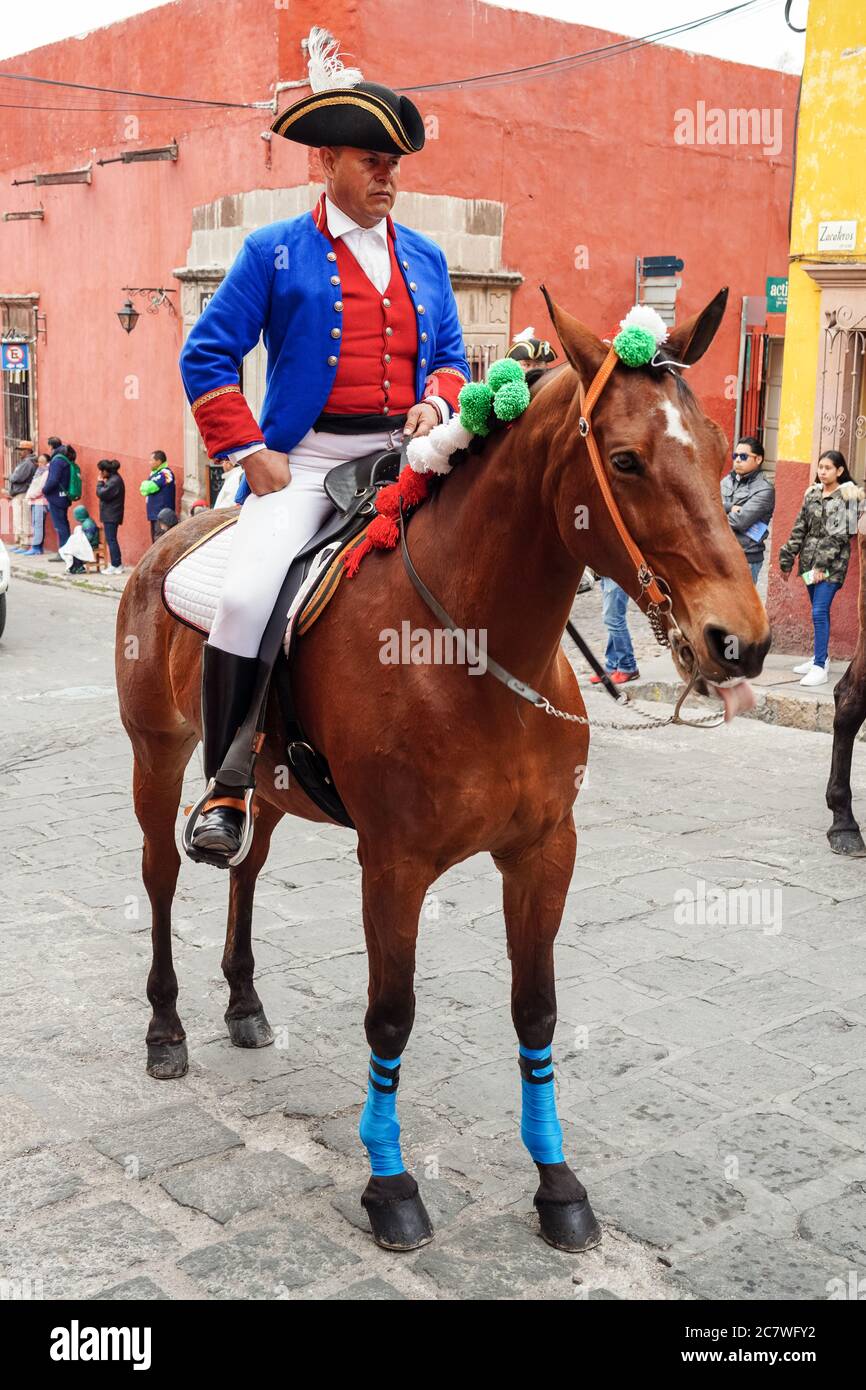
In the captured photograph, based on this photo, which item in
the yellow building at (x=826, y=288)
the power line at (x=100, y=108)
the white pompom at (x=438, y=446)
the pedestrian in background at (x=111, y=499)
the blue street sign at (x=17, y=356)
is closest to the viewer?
the white pompom at (x=438, y=446)

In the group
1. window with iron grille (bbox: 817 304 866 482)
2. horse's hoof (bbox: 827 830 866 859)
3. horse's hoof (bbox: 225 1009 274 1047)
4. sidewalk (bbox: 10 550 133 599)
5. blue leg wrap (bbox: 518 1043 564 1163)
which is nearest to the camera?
blue leg wrap (bbox: 518 1043 564 1163)

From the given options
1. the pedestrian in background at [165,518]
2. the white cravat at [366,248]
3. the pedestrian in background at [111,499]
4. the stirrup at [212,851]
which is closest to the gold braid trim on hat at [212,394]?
the white cravat at [366,248]

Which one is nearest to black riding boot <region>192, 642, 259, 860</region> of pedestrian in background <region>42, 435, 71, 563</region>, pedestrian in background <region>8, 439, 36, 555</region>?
pedestrian in background <region>42, 435, 71, 563</region>

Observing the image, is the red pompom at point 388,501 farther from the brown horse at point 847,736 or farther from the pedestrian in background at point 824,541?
the pedestrian in background at point 824,541

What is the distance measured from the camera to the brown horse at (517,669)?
9.87 ft

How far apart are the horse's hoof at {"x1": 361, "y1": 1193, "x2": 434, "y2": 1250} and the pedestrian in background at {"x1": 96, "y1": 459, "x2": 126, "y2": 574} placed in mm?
16219

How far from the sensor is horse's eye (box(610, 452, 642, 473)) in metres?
3.03

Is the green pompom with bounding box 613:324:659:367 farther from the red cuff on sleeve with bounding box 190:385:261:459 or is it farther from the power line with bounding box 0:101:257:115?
the power line with bounding box 0:101:257:115

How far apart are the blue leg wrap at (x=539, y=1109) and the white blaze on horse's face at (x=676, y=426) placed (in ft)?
6.11

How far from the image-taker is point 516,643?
359 centimetres

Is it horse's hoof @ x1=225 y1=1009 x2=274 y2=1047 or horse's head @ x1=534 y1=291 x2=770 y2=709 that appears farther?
horse's hoof @ x1=225 y1=1009 x2=274 y2=1047

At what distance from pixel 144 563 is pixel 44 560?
651 inches

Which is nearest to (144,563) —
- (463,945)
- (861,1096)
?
(463,945)

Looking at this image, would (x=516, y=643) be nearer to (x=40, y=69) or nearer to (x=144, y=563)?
(x=144, y=563)
